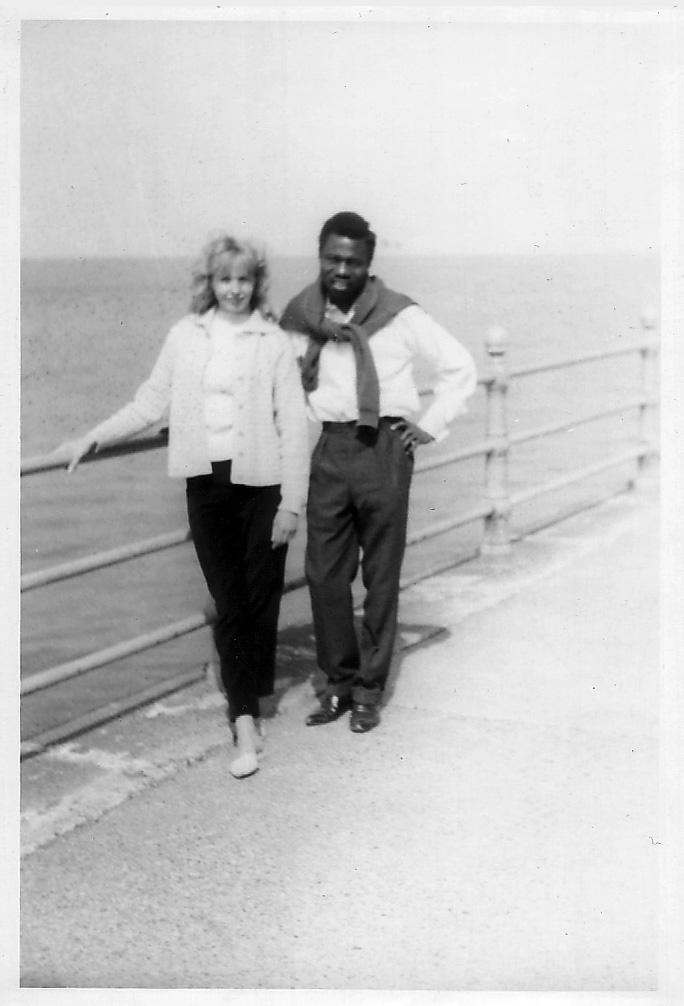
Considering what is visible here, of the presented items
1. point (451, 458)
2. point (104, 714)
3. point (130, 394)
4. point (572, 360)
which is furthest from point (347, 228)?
point (130, 394)

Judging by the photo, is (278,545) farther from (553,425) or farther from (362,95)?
(553,425)

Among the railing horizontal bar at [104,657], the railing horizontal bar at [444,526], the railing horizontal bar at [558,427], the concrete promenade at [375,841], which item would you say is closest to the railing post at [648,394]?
the railing horizontal bar at [558,427]

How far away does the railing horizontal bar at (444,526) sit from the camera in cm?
602

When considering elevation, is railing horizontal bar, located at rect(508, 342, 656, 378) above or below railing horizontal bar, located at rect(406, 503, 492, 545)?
above

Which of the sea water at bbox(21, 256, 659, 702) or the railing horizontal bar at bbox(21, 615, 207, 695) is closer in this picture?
the railing horizontal bar at bbox(21, 615, 207, 695)

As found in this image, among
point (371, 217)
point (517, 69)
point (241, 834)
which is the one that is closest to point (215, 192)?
point (371, 217)

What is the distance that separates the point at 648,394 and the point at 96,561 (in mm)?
5015

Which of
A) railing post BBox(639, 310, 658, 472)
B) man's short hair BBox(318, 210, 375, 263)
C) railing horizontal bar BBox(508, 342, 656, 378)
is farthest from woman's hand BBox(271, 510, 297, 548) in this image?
railing post BBox(639, 310, 658, 472)

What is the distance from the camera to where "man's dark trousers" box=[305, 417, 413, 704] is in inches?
175

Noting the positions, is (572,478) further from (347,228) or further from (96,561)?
(96,561)

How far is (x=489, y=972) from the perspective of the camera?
11.5 feet

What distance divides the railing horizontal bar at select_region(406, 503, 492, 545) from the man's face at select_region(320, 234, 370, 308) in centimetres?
151

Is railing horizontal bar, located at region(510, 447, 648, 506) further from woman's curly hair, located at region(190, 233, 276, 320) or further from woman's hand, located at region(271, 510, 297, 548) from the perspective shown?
woman's curly hair, located at region(190, 233, 276, 320)

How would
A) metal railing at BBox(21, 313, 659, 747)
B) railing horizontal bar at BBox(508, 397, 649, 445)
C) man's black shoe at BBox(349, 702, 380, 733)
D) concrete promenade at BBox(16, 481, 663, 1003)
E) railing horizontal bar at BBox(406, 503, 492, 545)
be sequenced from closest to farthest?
concrete promenade at BBox(16, 481, 663, 1003) < metal railing at BBox(21, 313, 659, 747) < man's black shoe at BBox(349, 702, 380, 733) < railing horizontal bar at BBox(406, 503, 492, 545) < railing horizontal bar at BBox(508, 397, 649, 445)
